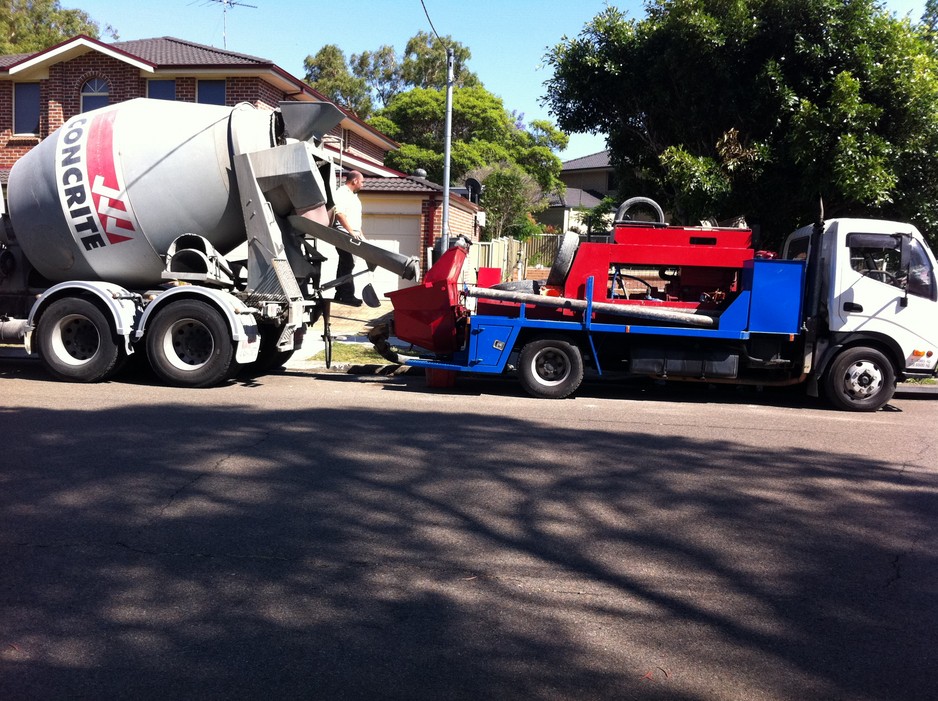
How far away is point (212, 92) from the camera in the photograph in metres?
21.6

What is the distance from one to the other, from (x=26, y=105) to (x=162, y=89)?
3986 millimetres

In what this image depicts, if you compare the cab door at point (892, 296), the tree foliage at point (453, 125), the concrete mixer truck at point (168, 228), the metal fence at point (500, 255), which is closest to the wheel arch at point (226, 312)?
the concrete mixer truck at point (168, 228)

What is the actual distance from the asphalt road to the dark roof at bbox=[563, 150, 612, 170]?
138ft

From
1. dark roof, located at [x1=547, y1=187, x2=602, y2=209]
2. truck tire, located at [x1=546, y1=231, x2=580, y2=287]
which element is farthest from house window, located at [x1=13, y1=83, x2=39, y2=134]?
dark roof, located at [x1=547, y1=187, x2=602, y2=209]

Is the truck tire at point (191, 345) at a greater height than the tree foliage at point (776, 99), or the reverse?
the tree foliage at point (776, 99)

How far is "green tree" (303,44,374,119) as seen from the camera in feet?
193

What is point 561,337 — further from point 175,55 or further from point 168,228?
point 175,55

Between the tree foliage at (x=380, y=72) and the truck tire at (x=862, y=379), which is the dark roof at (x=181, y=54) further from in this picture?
the tree foliage at (x=380, y=72)

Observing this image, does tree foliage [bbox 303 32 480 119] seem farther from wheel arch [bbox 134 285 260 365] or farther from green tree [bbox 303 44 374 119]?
wheel arch [bbox 134 285 260 365]

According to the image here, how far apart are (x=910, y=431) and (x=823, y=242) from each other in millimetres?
2774

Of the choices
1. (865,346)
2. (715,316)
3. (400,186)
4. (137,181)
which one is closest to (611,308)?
(715,316)

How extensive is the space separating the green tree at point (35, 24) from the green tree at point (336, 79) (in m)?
15.1

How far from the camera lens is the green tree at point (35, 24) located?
43.7m

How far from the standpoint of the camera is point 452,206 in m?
24.3
